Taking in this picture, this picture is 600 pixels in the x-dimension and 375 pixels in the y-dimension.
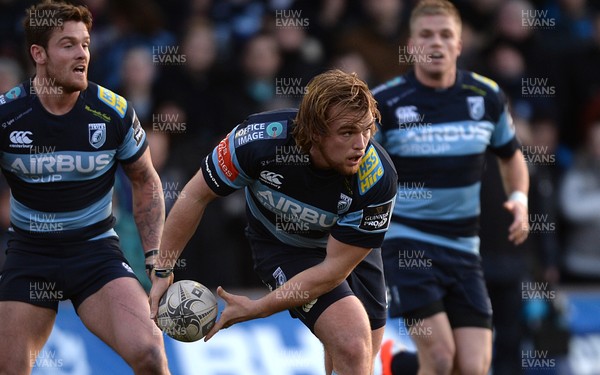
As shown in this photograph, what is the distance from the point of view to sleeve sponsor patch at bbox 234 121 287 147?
22.8 ft

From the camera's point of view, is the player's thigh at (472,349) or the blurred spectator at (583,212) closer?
the player's thigh at (472,349)

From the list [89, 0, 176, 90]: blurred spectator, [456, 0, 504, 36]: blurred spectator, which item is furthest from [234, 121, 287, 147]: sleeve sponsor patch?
[456, 0, 504, 36]: blurred spectator

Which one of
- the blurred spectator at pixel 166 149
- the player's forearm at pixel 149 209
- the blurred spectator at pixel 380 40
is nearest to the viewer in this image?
the player's forearm at pixel 149 209

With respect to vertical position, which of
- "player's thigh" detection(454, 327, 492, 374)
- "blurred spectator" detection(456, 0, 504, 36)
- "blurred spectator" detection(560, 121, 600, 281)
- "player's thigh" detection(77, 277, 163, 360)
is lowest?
"blurred spectator" detection(560, 121, 600, 281)

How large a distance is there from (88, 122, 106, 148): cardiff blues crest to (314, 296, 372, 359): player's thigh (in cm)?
184

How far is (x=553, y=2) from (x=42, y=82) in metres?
8.76

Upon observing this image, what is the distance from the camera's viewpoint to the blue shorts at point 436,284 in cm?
849

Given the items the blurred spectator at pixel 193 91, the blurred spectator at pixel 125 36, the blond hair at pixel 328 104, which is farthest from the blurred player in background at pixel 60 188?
the blurred spectator at pixel 125 36

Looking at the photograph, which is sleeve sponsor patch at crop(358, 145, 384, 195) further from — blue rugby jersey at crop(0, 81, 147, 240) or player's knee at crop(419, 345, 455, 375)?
player's knee at crop(419, 345, 455, 375)

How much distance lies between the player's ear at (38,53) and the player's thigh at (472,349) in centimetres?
364

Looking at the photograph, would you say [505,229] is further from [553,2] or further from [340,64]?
[553,2]

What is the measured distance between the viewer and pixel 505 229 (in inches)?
416

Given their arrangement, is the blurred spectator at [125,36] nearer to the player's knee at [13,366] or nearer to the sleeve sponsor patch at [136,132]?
the sleeve sponsor patch at [136,132]

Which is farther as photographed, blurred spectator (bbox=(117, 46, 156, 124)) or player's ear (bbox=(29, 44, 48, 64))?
blurred spectator (bbox=(117, 46, 156, 124))
